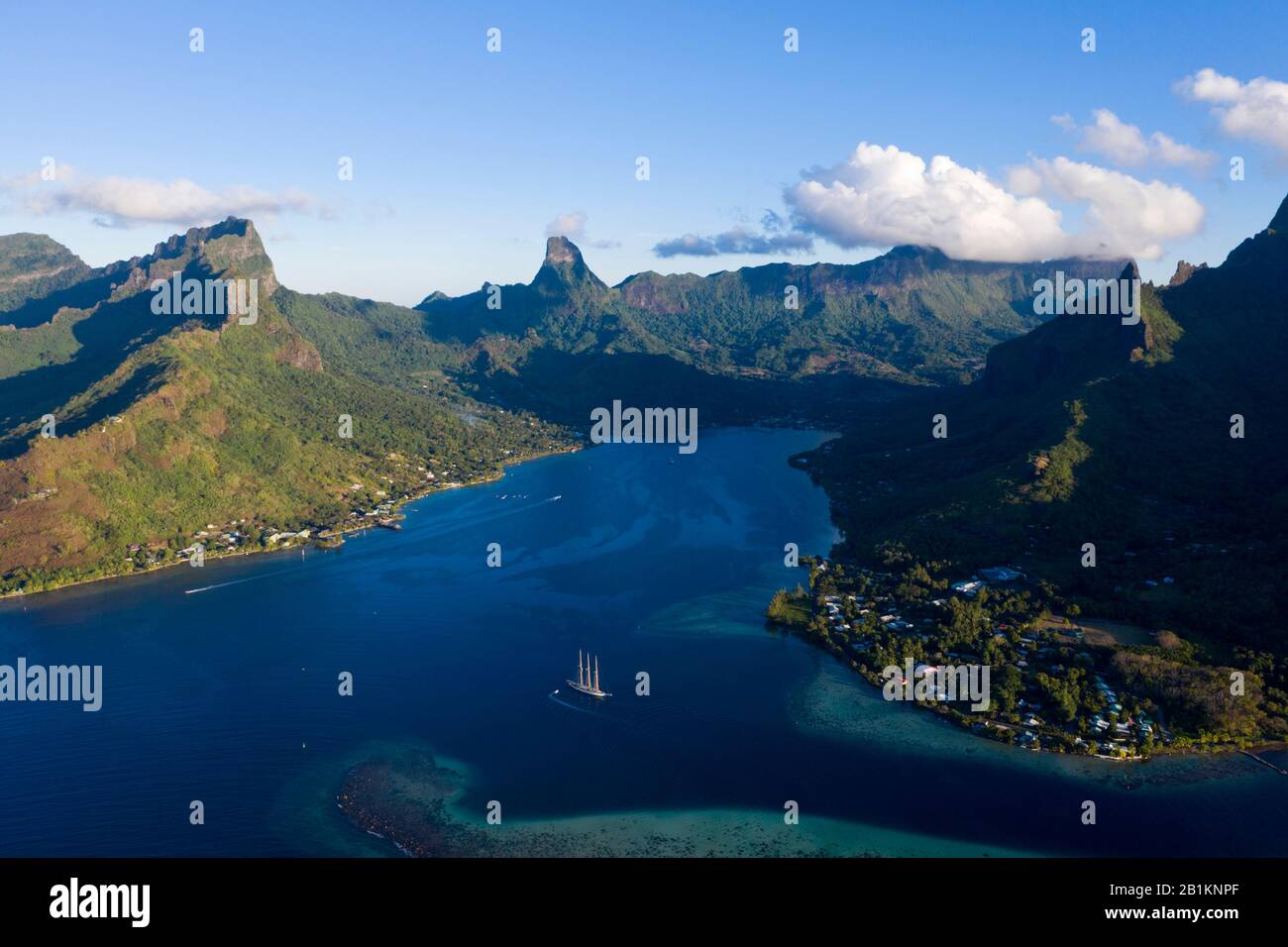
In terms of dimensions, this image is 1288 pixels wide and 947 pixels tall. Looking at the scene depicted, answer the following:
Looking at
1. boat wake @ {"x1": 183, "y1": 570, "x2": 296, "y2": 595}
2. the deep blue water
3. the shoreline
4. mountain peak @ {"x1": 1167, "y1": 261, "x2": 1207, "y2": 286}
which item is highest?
mountain peak @ {"x1": 1167, "y1": 261, "x2": 1207, "y2": 286}

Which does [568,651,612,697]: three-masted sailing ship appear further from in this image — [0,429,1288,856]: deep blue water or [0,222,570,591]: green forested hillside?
[0,222,570,591]: green forested hillside

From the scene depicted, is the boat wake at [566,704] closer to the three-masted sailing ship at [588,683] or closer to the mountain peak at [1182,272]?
the three-masted sailing ship at [588,683]

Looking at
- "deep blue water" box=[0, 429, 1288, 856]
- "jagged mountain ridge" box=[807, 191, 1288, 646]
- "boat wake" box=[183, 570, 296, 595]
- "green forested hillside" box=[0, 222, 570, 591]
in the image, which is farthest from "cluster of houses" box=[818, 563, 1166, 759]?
"green forested hillside" box=[0, 222, 570, 591]

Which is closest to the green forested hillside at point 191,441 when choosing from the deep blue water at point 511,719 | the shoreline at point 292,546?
the shoreline at point 292,546

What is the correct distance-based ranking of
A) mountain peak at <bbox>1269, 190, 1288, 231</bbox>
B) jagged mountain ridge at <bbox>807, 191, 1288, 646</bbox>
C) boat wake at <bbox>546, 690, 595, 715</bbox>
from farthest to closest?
mountain peak at <bbox>1269, 190, 1288, 231</bbox>
jagged mountain ridge at <bbox>807, 191, 1288, 646</bbox>
boat wake at <bbox>546, 690, 595, 715</bbox>

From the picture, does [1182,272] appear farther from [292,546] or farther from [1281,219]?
[292,546]

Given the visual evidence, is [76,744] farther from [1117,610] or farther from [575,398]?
[575,398]

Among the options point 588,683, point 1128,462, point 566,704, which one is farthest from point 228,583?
point 1128,462

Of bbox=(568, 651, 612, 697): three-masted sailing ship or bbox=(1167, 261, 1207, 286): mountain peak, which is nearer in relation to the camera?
bbox=(568, 651, 612, 697): three-masted sailing ship
